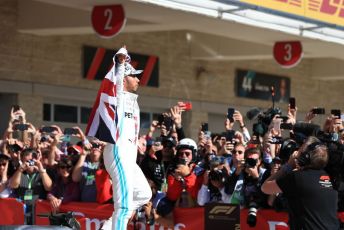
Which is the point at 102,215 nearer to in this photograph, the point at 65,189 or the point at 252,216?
the point at 65,189

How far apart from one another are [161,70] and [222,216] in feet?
33.4

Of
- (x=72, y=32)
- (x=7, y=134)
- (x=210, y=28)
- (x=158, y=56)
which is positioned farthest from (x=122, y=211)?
(x=158, y=56)

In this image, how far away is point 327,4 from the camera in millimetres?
16031

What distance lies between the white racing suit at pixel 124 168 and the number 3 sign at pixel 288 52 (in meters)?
9.17

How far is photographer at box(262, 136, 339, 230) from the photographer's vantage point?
7.29m

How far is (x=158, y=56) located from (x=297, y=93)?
5.30 meters

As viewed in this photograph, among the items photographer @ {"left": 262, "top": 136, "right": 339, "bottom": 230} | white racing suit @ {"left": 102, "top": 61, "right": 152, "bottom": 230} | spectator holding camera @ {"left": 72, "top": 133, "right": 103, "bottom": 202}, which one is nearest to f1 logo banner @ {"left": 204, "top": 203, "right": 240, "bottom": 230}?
white racing suit @ {"left": 102, "top": 61, "right": 152, "bottom": 230}

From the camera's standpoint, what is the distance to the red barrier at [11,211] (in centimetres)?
1144

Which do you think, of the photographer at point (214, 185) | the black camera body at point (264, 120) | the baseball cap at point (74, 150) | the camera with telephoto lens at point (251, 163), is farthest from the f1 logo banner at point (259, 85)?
the camera with telephoto lens at point (251, 163)

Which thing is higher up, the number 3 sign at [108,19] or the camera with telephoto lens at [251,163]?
the number 3 sign at [108,19]

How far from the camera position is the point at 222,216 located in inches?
361

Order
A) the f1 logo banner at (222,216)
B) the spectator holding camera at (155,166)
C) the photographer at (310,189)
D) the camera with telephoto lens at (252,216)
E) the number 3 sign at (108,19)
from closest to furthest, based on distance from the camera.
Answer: the photographer at (310,189) → the camera with telephoto lens at (252,216) → the f1 logo banner at (222,216) → the spectator holding camera at (155,166) → the number 3 sign at (108,19)

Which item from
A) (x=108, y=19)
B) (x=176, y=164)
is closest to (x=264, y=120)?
(x=176, y=164)

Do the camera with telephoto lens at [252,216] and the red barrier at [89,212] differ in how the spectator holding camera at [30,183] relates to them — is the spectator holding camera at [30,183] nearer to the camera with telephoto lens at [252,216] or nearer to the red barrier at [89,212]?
the red barrier at [89,212]
